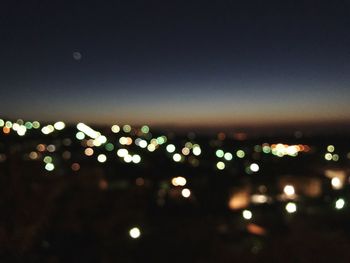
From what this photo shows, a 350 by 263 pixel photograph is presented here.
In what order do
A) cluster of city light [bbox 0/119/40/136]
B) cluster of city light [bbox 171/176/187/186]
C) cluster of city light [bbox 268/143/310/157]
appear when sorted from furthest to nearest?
cluster of city light [bbox 268/143/310/157] → cluster of city light [bbox 0/119/40/136] → cluster of city light [bbox 171/176/187/186]

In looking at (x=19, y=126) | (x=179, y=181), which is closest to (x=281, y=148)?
(x=19, y=126)

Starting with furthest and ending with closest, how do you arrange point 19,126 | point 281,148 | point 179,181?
point 281,148 < point 19,126 < point 179,181

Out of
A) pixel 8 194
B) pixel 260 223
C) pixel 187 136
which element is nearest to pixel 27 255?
pixel 8 194

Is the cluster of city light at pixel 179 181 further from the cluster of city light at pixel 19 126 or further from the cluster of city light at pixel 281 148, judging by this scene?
the cluster of city light at pixel 281 148

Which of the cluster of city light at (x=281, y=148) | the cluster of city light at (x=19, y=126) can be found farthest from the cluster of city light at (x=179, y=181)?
the cluster of city light at (x=281, y=148)

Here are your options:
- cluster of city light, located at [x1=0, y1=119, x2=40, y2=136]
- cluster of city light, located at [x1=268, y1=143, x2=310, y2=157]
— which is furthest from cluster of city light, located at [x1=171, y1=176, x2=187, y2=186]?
cluster of city light, located at [x1=268, y1=143, x2=310, y2=157]

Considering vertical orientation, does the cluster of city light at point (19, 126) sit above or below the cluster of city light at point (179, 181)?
above

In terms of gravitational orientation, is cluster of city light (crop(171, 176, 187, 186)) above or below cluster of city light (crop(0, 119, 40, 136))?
below

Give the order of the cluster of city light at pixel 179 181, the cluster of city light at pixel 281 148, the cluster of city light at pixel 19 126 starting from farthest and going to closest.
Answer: the cluster of city light at pixel 281 148
the cluster of city light at pixel 19 126
the cluster of city light at pixel 179 181

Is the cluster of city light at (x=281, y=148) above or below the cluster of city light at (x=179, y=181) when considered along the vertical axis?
above

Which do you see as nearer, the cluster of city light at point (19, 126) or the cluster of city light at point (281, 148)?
the cluster of city light at point (19, 126)

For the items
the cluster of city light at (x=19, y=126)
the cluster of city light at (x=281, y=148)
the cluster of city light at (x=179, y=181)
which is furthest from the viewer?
the cluster of city light at (x=281, y=148)

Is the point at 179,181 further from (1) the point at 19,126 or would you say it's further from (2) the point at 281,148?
(2) the point at 281,148

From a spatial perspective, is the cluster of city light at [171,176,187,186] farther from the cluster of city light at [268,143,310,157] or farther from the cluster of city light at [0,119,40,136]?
the cluster of city light at [268,143,310,157]
